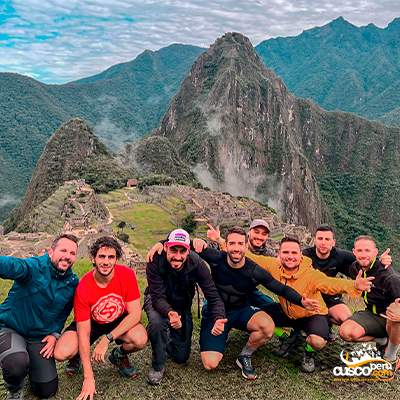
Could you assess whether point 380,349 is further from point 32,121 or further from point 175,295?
point 32,121

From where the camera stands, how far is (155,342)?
13.5 feet

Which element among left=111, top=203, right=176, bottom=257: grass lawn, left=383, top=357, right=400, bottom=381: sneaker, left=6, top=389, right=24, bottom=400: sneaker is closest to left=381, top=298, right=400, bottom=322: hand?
left=383, top=357, right=400, bottom=381: sneaker

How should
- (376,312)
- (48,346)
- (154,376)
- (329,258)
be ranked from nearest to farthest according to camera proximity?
(48,346) < (154,376) < (376,312) < (329,258)

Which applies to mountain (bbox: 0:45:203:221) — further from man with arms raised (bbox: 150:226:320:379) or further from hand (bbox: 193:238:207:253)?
man with arms raised (bbox: 150:226:320:379)

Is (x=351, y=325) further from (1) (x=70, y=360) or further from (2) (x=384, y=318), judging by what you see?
(1) (x=70, y=360)

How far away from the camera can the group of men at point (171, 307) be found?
375 centimetres

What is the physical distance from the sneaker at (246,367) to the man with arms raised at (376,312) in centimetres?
128

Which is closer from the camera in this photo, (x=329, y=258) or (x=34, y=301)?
(x=34, y=301)

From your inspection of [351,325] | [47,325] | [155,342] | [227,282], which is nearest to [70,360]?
[47,325]

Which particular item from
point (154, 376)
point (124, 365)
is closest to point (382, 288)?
point (154, 376)

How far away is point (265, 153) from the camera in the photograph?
120 metres

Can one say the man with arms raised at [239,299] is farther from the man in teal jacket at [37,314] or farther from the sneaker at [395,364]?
the sneaker at [395,364]

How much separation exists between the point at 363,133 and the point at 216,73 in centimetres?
7331

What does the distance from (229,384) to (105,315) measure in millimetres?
1661
